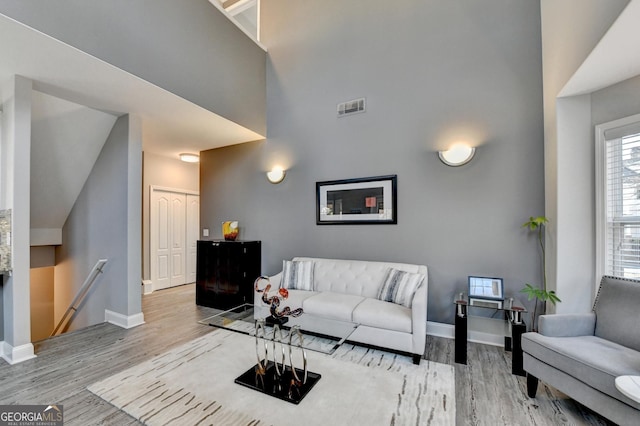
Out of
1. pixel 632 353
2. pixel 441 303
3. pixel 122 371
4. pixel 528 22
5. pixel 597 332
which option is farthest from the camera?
pixel 441 303

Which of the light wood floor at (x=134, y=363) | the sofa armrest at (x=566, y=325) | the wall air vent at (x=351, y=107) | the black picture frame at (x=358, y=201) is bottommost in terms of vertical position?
the light wood floor at (x=134, y=363)

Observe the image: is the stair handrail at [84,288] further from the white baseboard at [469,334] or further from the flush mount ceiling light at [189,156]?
the white baseboard at [469,334]

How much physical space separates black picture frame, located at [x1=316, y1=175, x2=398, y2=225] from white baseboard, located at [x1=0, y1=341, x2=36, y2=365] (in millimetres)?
3345

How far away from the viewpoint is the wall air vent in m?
3.81

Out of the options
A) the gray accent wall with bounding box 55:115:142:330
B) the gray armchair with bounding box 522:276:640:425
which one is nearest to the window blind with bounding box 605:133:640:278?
the gray armchair with bounding box 522:276:640:425

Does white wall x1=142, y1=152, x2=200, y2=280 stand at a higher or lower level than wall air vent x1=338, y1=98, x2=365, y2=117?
lower

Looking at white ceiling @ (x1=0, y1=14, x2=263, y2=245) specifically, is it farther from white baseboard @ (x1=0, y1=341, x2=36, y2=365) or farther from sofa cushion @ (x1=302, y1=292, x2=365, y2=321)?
sofa cushion @ (x1=302, y1=292, x2=365, y2=321)

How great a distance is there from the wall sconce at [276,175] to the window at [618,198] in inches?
143

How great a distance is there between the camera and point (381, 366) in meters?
2.56

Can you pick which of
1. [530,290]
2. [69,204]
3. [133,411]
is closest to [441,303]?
[530,290]

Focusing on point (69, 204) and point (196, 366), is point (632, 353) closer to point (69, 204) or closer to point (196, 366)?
point (196, 366)

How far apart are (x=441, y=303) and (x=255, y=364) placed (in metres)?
2.19

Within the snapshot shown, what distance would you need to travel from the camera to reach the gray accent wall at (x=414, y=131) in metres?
3.01

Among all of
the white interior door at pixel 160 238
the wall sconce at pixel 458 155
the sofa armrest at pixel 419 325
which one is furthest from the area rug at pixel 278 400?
the white interior door at pixel 160 238
